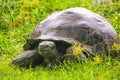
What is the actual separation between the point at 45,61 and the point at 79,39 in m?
0.51

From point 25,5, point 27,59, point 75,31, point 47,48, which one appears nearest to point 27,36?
point 25,5

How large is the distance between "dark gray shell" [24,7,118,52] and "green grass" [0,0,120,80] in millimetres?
303

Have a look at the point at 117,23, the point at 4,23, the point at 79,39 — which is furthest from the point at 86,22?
the point at 4,23

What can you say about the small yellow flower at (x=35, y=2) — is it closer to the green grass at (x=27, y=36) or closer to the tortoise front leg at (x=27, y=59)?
the green grass at (x=27, y=36)

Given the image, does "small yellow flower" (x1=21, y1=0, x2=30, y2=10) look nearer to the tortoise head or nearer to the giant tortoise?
the giant tortoise

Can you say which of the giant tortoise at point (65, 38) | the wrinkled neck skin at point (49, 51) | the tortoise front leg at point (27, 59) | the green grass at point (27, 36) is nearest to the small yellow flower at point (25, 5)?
the green grass at point (27, 36)

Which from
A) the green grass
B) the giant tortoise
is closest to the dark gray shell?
the giant tortoise

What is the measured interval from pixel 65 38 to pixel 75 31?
0.58 feet

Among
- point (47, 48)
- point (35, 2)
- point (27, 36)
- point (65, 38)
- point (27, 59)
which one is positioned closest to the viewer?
point (47, 48)

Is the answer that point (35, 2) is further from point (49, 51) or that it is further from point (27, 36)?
point (49, 51)

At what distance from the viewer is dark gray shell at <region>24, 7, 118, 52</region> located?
473 cm

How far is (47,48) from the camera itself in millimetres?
4547

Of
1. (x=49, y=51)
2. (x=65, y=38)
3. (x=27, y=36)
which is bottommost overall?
(x=27, y=36)

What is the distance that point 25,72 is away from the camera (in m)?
4.71
